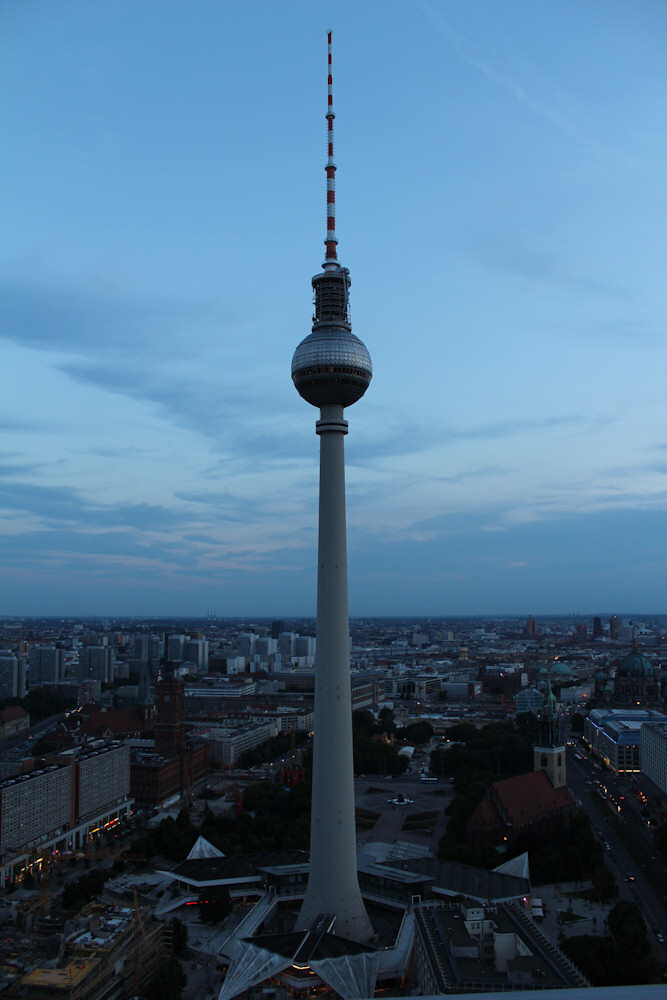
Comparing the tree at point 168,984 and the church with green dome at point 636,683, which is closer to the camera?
the tree at point 168,984

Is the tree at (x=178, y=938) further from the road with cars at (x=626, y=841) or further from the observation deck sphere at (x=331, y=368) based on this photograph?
the observation deck sphere at (x=331, y=368)

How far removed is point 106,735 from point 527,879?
55.1m

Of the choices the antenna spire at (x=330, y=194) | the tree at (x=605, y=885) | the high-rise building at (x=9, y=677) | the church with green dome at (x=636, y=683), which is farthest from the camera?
the high-rise building at (x=9, y=677)

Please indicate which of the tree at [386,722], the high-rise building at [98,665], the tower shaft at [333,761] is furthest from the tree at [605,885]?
the high-rise building at [98,665]

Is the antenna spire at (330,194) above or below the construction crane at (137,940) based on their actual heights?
Result: above

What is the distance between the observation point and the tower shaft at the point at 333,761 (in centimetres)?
2989

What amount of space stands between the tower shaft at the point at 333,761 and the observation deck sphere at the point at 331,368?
4094 millimetres

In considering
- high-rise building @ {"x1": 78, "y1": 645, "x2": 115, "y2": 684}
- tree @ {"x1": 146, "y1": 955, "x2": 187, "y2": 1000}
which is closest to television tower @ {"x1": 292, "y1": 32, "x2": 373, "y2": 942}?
tree @ {"x1": 146, "y1": 955, "x2": 187, "y2": 1000}

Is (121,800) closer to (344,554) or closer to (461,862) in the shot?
(461,862)

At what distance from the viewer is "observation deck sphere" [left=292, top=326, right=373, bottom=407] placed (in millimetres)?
32656

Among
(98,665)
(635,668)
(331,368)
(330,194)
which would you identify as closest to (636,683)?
(635,668)

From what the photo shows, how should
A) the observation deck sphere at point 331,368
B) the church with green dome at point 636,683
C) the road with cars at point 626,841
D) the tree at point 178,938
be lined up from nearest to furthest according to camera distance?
the observation deck sphere at point 331,368, the tree at point 178,938, the road with cars at point 626,841, the church with green dome at point 636,683

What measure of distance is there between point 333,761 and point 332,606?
5.45 meters

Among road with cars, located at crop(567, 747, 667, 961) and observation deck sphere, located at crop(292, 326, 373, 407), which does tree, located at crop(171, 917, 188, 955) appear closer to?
road with cars, located at crop(567, 747, 667, 961)
